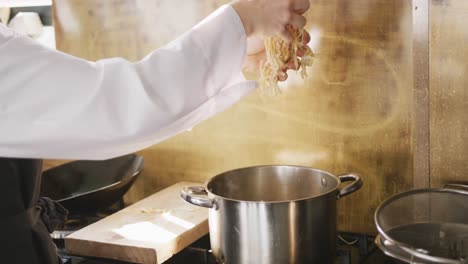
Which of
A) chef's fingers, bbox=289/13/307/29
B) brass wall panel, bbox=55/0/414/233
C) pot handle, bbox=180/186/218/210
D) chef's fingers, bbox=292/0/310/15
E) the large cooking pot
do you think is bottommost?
the large cooking pot

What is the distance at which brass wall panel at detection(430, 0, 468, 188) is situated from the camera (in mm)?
1377

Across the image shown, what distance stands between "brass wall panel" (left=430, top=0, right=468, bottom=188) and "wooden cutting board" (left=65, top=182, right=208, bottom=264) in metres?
0.68

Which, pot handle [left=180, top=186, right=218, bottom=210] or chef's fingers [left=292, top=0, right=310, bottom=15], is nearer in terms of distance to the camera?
chef's fingers [left=292, top=0, right=310, bottom=15]

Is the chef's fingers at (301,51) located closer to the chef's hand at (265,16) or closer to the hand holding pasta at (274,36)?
the hand holding pasta at (274,36)

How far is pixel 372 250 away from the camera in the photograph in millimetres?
1416

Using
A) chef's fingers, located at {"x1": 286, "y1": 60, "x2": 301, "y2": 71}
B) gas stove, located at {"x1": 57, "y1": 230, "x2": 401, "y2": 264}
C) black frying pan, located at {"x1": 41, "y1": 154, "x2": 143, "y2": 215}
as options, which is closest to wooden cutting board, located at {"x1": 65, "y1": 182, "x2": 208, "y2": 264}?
gas stove, located at {"x1": 57, "y1": 230, "x2": 401, "y2": 264}

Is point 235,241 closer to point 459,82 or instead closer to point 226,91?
point 226,91

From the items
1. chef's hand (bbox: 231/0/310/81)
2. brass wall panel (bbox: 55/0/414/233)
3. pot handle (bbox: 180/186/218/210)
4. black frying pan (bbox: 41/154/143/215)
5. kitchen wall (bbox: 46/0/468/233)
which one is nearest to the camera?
chef's hand (bbox: 231/0/310/81)

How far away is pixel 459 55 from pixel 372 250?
21.6 inches

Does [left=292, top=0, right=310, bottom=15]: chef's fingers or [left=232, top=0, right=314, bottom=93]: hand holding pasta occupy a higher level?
[left=292, top=0, right=310, bottom=15]: chef's fingers

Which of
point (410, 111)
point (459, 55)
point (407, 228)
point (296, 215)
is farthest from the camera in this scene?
point (410, 111)

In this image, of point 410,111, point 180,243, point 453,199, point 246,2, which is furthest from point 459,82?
point 180,243

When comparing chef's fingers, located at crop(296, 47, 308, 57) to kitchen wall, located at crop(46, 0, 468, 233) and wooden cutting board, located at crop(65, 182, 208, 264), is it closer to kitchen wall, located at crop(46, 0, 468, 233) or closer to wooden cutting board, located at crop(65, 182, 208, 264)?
kitchen wall, located at crop(46, 0, 468, 233)

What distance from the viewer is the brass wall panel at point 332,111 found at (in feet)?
5.10
